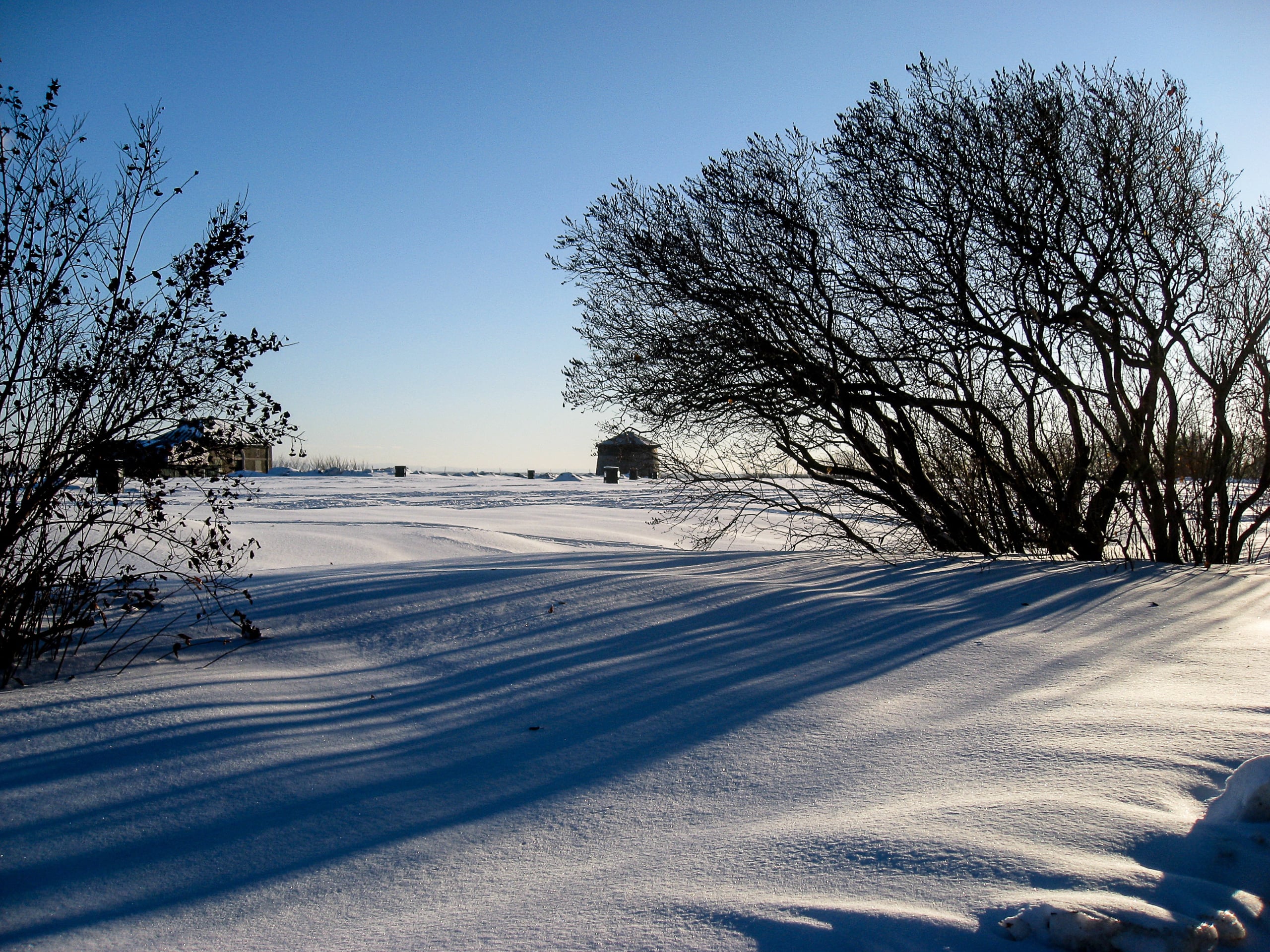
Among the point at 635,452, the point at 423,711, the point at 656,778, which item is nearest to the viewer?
the point at 656,778

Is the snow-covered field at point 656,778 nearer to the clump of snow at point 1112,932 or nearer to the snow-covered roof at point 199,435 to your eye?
the clump of snow at point 1112,932

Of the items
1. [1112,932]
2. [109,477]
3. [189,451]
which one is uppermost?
[189,451]

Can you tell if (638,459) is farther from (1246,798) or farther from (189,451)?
(1246,798)

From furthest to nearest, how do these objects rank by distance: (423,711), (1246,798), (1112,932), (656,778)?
1. (423,711)
2. (656,778)
3. (1246,798)
4. (1112,932)

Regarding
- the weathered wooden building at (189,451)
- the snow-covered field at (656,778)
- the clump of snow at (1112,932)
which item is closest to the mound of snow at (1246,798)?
the snow-covered field at (656,778)

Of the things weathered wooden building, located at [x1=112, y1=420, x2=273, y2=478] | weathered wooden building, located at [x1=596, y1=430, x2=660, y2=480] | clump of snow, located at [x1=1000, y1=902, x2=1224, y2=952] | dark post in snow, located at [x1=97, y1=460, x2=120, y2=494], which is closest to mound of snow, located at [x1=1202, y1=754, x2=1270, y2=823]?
clump of snow, located at [x1=1000, y1=902, x2=1224, y2=952]

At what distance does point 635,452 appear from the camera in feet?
26.0

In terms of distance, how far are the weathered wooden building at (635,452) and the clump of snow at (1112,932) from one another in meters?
5.98

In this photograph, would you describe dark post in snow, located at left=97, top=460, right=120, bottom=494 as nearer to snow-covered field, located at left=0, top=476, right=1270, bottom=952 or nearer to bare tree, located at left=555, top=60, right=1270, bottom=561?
snow-covered field, located at left=0, top=476, right=1270, bottom=952

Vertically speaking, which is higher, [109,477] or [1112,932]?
[109,477]

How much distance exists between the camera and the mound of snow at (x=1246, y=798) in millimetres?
1839

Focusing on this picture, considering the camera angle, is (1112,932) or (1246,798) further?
(1246,798)

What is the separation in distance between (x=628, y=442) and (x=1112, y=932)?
7.00m

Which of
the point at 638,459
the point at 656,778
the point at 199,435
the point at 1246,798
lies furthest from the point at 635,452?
the point at 1246,798
